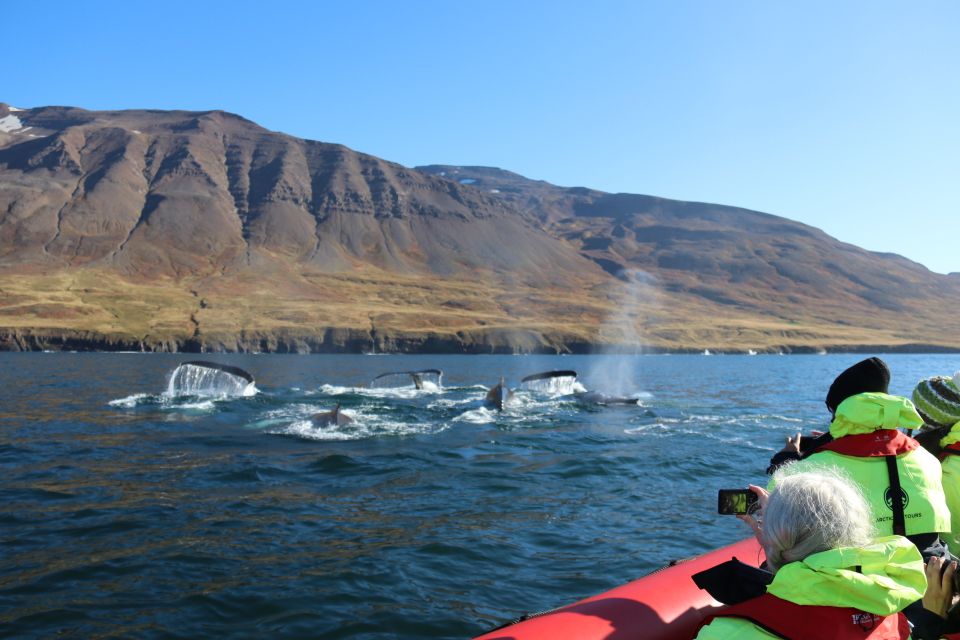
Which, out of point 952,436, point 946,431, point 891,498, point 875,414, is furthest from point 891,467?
point 946,431

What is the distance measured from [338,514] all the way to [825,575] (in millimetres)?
11849

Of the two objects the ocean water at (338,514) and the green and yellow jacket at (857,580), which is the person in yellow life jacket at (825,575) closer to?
the green and yellow jacket at (857,580)

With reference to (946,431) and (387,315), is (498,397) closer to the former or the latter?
(946,431)

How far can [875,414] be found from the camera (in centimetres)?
498

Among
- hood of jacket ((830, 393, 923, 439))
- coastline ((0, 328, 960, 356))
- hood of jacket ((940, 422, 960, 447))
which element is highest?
hood of jacket ((830, 393, 923, 439))

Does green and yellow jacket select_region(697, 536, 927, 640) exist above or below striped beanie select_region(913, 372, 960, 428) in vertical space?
below

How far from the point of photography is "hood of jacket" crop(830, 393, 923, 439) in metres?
4.98

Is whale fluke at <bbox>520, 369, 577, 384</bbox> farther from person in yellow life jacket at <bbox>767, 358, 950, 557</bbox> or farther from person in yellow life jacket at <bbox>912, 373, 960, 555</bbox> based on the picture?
person in yellow life jacket at <bbox>767, 358, 950, 557</bbox>

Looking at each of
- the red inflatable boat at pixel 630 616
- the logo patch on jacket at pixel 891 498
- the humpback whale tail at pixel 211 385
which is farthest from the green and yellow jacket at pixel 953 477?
the humpback whale tail at pixel 211 385

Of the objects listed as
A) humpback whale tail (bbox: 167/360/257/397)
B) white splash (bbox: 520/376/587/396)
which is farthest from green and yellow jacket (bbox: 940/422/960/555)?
white splash (bbox: 520/376/587/396)

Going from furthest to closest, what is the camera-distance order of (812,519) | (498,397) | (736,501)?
(498,397) < (736,501) < (812,519)

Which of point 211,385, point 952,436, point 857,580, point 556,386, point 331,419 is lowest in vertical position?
point 211,385

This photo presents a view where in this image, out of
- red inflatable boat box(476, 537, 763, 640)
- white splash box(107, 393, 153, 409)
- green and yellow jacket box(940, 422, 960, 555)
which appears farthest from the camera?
white splash box(107, 393, 153, 409)

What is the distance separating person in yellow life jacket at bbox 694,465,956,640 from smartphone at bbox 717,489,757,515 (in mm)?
894
